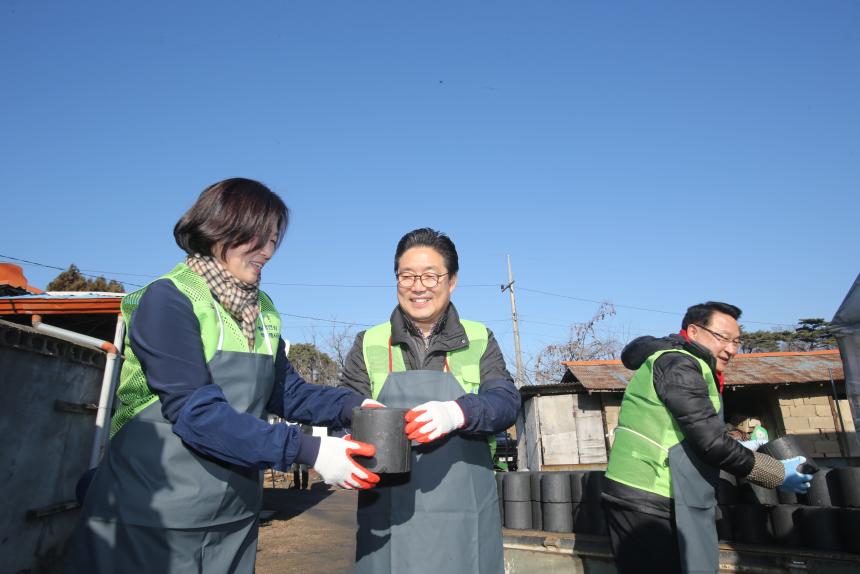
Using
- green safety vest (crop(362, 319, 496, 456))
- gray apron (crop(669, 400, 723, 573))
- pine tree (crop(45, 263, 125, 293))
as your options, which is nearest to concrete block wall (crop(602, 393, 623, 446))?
gray apron (crop(669, 400, 723, 573))

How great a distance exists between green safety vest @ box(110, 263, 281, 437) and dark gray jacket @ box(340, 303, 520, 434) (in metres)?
0.82

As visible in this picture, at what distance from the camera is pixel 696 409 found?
263 cm

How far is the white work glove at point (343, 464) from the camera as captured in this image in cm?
152

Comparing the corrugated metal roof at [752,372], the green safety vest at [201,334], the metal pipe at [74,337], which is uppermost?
the corrugated metal roof at [752,372]

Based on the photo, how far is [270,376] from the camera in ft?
5.58

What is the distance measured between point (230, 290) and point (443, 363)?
3.21ft

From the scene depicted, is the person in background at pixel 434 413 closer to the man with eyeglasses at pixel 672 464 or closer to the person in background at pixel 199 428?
the person in background at pixel 199 428

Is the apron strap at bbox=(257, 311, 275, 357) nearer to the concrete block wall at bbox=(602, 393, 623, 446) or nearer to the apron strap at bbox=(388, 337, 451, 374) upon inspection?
the apron strap at bbox=(388, 337, 451, 374)

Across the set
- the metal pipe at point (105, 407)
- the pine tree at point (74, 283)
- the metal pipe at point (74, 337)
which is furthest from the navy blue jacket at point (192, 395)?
the pine tree at point (74, 283)

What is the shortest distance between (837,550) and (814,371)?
11561 mm

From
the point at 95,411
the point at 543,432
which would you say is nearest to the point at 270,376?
the point at 95,411

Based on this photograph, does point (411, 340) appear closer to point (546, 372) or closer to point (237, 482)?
point (237, 482)

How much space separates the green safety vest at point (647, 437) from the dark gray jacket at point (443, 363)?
0.98 metres

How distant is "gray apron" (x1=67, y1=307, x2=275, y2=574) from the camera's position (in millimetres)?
1372
